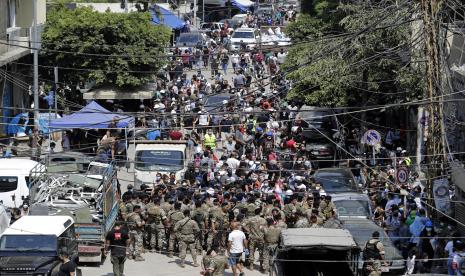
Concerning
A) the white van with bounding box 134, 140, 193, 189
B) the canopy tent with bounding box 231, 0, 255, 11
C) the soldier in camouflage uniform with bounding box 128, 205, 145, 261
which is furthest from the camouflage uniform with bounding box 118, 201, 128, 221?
the canopy tent with bounding box 231, 0, 255, 11

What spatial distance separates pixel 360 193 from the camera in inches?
1226

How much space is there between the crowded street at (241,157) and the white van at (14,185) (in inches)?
1.5

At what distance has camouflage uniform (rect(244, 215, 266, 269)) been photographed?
26.3 metres

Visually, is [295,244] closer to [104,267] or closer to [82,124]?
[104,267]

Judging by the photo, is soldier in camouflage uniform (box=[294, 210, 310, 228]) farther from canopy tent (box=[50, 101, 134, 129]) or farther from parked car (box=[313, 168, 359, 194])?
canopy tent (box=[50, 101, 134, 129])

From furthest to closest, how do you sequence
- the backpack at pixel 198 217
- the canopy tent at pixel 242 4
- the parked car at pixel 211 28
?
the canopy tent at pixel 242 4, the parked car at pixel 211 28, the backpack at pixel 198 217

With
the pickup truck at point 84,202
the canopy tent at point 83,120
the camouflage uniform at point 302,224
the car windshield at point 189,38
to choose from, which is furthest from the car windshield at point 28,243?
the car windshield at point 189,38

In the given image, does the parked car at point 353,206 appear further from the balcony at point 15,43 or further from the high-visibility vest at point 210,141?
the balcony at point 15,43

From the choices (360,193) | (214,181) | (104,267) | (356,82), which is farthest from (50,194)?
(356,82)

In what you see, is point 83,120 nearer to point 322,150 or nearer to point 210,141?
point 210,141

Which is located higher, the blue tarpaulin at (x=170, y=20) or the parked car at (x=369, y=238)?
the blue tarpaulin at (x=170, y=20)

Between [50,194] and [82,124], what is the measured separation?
9.20m

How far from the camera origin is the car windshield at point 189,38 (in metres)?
62.2

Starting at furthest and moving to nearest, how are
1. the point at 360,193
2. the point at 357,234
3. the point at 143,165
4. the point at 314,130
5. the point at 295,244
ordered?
the point at 314,130, the point at 143,165, the point at 360,193, the point at 357,234, the point at 295,244
